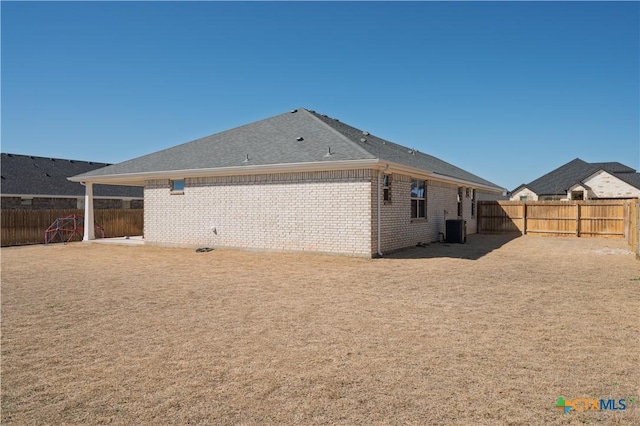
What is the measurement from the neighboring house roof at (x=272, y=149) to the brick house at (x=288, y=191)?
55 mm

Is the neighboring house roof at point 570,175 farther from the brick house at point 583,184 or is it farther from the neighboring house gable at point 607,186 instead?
the neighboring house gable at point 607,186

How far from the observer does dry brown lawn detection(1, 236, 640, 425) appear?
3.52 meters

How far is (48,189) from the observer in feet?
89.4

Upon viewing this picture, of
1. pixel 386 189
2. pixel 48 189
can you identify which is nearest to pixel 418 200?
pixel 386 189

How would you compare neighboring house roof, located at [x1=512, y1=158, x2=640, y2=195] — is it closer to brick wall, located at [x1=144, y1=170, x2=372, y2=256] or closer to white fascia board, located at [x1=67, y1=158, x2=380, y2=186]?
brick wall, located at [x1=144, y1=170, x2=372, y2=256]

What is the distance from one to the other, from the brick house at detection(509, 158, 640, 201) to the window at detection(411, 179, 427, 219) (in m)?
26.6

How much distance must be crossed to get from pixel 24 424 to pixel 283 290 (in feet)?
17.8

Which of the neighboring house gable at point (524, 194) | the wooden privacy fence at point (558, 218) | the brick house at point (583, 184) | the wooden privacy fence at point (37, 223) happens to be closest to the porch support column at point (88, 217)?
the wooden privacy fence at point (37, 223)

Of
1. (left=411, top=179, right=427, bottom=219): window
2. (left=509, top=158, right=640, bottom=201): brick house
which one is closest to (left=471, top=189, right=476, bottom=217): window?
(left=411, top=179, right=427, bottom=219): window

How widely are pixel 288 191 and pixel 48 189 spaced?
20876 millimetres

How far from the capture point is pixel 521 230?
23609mm

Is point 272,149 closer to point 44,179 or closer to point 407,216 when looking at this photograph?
point 407,216

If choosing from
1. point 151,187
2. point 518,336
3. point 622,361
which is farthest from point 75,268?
point 622,361

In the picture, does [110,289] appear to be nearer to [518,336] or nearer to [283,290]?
[283,290]
